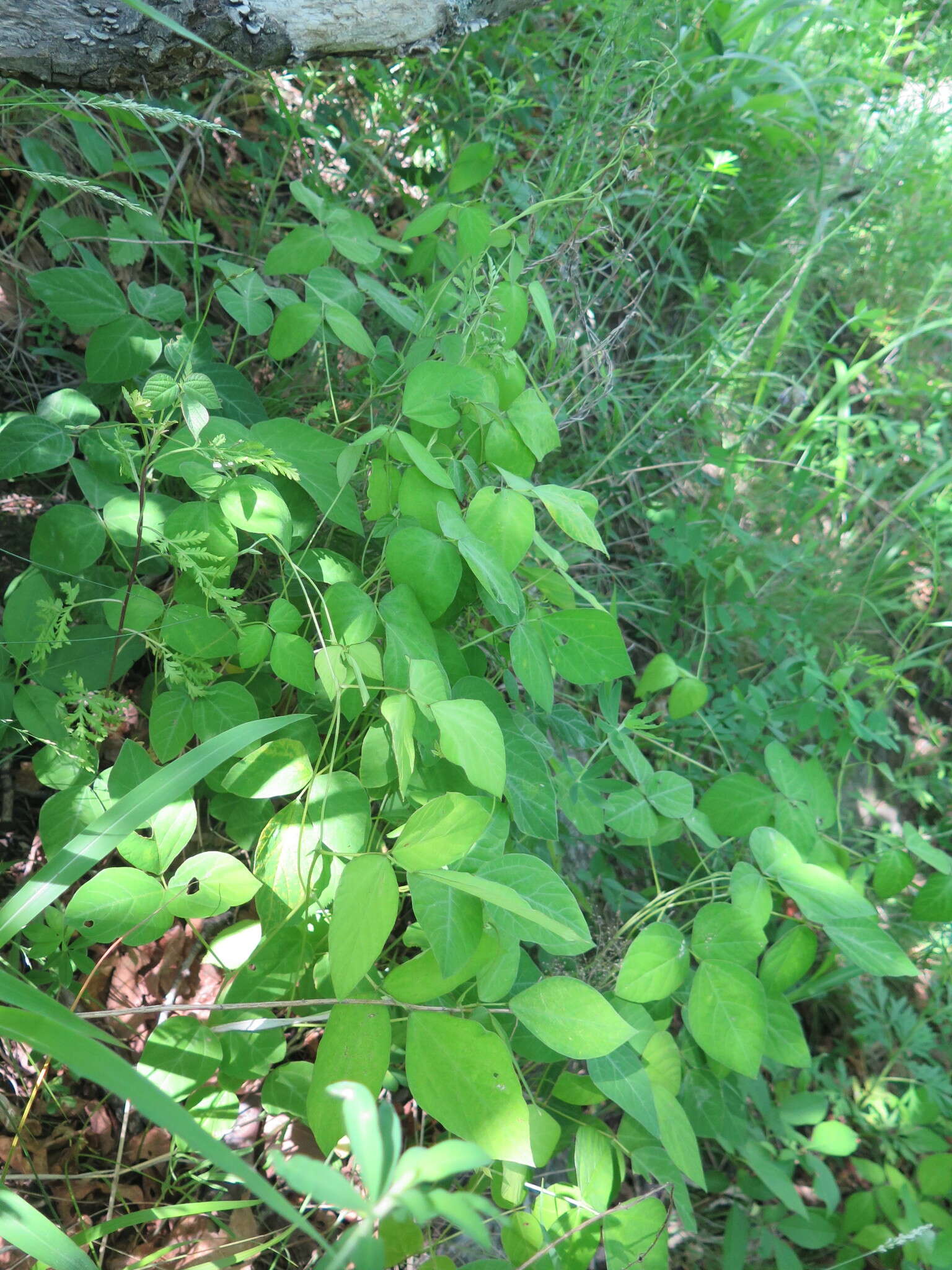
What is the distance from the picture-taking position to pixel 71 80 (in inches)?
42.9

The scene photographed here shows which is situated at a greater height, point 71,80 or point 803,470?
point 71,80

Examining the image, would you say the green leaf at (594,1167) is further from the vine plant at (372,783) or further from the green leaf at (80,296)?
the green leaf at (80,296)

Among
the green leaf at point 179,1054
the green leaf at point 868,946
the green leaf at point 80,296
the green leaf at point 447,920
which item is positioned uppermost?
the green leaf at point 80,296

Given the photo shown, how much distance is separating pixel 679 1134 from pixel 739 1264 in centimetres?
80

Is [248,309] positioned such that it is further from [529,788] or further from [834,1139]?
[834,1139]

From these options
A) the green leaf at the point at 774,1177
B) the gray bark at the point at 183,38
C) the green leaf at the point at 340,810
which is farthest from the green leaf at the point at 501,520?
the green leaf at the point at 774,1177

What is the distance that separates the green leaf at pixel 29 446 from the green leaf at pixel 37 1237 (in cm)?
79

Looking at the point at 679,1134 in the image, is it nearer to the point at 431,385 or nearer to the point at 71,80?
the point at 431,385

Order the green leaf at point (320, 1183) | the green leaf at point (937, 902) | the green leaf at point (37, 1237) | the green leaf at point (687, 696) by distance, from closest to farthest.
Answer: the green leaf at point (320, 1183)
the green leaf at point (37, 1237)
the green leaf at point (937, 902)
the green leaf at point (687, 696)

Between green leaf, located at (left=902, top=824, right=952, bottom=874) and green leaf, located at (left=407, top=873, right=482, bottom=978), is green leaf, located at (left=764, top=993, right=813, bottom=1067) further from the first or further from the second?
green leaf, located at (left=407, top=873, right=482, bottom=978)

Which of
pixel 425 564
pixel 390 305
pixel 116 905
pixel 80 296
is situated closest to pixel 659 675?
pixel 425 564

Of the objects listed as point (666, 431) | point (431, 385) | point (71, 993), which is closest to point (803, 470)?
point (666, 431)

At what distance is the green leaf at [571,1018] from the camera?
851 millimetres

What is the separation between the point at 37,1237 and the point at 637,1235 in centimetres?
67
